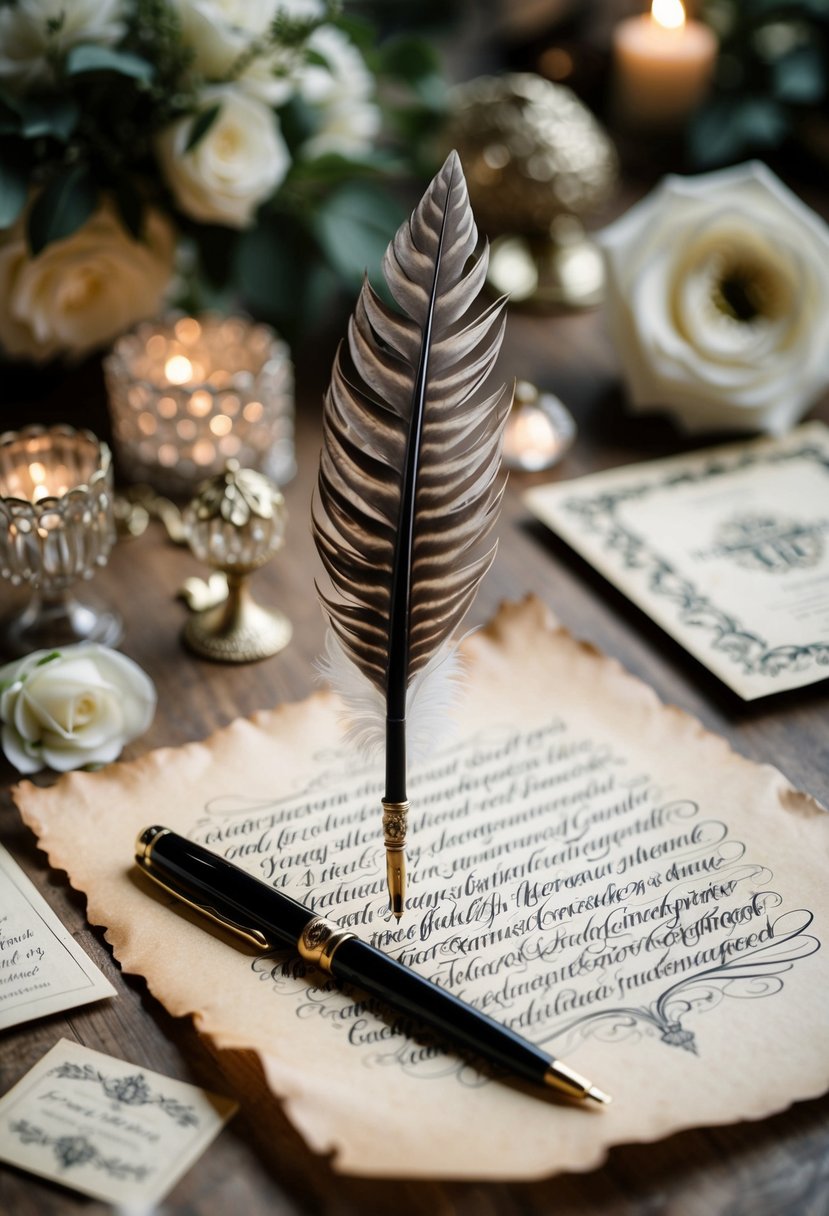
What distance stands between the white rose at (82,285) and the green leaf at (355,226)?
6.5 inches

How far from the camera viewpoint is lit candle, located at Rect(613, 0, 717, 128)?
170 cm

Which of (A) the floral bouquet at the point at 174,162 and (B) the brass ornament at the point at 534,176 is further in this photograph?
(B) the brass ornament at the point at 534,176

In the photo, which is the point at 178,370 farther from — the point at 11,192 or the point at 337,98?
the point at 337,98

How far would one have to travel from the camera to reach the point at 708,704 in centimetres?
100

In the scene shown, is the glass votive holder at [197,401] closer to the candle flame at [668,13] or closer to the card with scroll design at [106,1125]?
the card with scroll design at [106,1125]

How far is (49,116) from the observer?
113 cm

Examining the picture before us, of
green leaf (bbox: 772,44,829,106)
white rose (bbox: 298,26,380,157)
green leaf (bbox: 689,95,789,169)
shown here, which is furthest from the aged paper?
green leaf (bbox: 772,44,829,106)

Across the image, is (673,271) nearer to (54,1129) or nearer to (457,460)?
(457,460)

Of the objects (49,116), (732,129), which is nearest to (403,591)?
(49,116)

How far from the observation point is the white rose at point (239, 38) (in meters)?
1.15

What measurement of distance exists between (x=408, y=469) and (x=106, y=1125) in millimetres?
417

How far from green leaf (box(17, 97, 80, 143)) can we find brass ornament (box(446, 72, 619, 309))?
54 cm

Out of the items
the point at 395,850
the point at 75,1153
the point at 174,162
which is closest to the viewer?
the point at 75,1153

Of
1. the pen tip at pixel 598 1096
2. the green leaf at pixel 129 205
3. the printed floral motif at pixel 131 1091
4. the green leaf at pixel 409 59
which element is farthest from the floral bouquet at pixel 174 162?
the pen tip at pixel 598 1096
